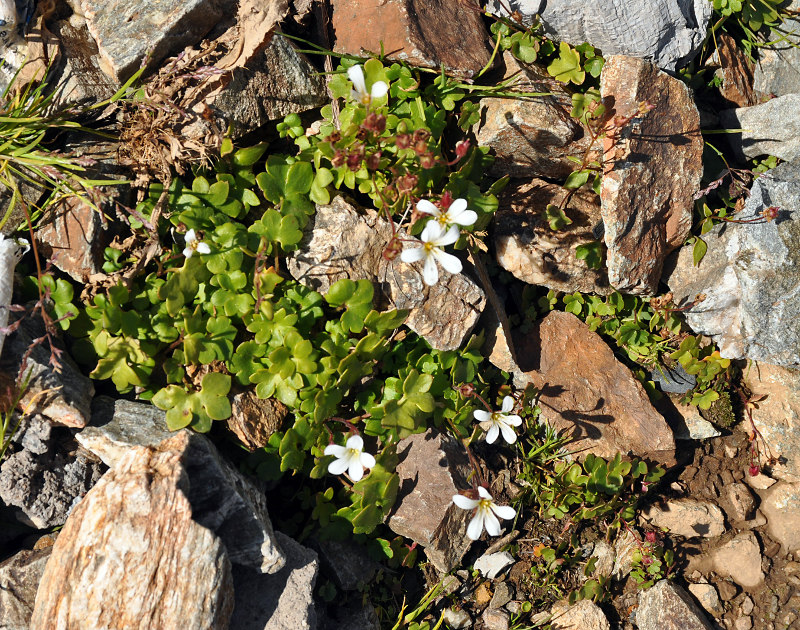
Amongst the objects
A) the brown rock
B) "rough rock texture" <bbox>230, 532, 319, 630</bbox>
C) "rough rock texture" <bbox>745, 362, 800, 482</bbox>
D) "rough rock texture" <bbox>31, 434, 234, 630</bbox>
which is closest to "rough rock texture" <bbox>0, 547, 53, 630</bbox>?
"rough rock texture" <bbox>31, 434, 234, 630</bbox>

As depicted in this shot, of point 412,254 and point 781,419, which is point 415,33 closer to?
point 412,254

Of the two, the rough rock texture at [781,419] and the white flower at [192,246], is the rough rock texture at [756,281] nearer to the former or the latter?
the rough rock texture at [781,419]

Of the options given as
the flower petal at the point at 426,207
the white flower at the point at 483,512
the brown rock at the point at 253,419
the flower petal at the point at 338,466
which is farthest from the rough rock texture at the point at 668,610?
the flower petal at the point at 426,207

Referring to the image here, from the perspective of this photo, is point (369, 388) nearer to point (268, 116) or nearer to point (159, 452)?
point (159, 452)

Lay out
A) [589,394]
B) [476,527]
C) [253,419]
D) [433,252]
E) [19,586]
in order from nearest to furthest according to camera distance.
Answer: [433,252] → [19,586] → [476,527] → [253,419] → [589,394]

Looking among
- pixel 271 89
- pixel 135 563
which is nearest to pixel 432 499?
pixel 135 563
